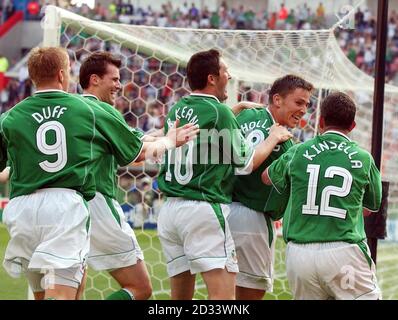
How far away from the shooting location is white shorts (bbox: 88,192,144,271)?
5695 mm

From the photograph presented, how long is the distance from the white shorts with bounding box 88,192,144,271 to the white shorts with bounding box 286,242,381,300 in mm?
1187

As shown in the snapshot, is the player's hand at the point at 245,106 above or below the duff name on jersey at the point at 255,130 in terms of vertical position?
above

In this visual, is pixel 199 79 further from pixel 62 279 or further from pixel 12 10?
pixel 12 10

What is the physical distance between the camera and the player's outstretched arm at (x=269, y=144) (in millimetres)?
5484

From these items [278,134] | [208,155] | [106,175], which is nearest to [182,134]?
[208,155]

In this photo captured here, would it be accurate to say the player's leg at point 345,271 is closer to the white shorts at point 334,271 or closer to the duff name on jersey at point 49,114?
the white shorts at point 334,271

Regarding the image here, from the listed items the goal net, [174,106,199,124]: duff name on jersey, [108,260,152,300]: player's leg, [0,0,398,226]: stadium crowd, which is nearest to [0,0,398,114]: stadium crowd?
[0,0,398,226]: stadium crowd

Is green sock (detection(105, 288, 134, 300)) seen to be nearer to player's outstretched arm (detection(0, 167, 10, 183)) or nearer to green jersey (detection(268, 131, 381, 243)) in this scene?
player's outstretched arm (detection(0, 167, 10, 183))

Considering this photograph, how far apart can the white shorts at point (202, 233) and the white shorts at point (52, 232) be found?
78cm

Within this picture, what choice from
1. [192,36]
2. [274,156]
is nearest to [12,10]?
[192,36]

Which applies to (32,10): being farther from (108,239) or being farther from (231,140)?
(231,140)

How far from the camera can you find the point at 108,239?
5.70 m

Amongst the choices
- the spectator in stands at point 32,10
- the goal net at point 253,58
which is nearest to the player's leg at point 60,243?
the goal net at point 253,58

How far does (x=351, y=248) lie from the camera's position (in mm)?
5059
